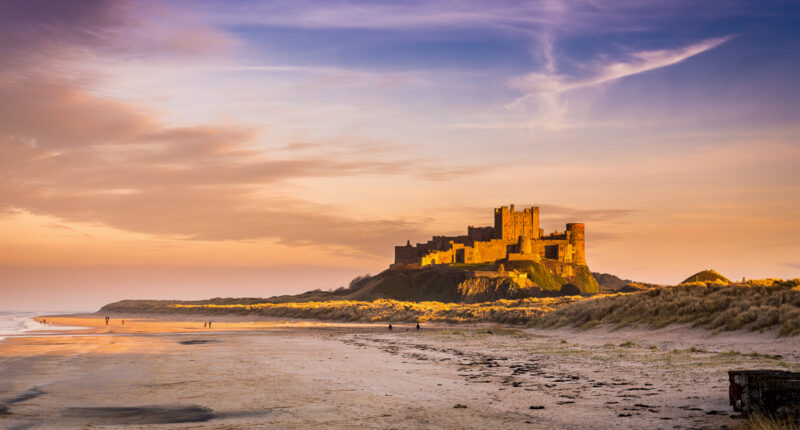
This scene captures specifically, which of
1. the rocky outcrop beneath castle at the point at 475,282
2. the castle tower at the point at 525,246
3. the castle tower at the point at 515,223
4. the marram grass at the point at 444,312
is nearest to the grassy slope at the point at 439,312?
the marram grass at the point at 444,312

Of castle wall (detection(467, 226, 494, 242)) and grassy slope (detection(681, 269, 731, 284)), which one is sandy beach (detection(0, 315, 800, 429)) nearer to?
grassy slope (detection(681, 269, 731, 284))

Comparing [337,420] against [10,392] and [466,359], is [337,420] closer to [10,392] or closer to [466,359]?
[10,392]

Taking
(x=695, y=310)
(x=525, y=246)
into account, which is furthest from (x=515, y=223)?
(x=695, y=310)

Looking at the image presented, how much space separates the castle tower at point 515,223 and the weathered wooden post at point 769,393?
6140 inches

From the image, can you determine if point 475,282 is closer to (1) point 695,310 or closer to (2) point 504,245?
(2) point 504,245

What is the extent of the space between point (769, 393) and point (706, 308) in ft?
67.9

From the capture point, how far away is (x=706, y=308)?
93.7ft

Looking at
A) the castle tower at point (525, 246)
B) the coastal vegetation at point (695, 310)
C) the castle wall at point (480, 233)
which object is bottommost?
the coastal vegetation at point (695, 310)

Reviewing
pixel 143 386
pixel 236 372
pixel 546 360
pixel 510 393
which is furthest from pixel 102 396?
pixel 546 360

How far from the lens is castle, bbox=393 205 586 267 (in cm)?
15062

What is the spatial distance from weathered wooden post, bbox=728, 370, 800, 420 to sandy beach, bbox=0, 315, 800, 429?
386 mm

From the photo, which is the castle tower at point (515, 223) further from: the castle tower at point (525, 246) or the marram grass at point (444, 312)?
the marram grass at point (444, 312)

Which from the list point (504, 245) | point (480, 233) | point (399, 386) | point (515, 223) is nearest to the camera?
point (399, 386)

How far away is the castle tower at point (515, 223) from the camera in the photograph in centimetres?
16662
